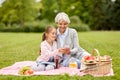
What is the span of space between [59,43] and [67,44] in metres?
0.18

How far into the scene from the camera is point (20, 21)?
156 feet

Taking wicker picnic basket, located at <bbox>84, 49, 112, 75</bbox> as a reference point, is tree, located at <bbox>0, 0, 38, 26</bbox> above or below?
above

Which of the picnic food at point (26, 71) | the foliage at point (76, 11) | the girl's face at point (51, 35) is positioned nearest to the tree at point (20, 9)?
the foliage at point (76, 11)

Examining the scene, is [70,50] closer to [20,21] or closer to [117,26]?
[117,26]

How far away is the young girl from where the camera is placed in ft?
23.7

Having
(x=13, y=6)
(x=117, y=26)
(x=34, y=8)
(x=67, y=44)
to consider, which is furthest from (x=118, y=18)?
(x=67, y=44)

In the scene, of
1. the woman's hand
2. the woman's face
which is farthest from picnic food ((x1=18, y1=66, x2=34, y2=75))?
the woman's face

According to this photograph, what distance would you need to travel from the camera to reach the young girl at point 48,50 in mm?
7222

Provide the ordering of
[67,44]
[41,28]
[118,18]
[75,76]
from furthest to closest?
[118,18] < [41,28] < [67,44] < [75,76]

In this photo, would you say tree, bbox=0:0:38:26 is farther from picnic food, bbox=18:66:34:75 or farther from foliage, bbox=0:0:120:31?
picnic food, bbox=18:66:34:75

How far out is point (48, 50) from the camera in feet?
24.2

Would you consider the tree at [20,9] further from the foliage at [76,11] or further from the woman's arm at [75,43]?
the woman's arm at [75,43]

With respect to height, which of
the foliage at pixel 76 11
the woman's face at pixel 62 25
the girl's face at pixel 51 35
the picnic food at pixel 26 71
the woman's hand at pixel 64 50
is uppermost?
the foliage at pixel 76 11

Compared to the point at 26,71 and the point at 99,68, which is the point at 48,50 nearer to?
the point at 26,71
